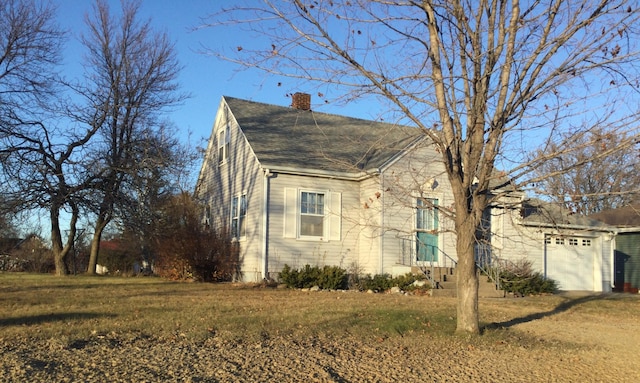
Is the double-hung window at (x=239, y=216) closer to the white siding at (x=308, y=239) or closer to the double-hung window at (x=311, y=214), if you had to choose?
the white siding at (x=308, y=239)

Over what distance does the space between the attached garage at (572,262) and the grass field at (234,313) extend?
268 inches

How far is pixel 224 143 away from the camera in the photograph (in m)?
22.7

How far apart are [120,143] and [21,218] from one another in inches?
218

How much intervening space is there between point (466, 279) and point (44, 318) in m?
6.41

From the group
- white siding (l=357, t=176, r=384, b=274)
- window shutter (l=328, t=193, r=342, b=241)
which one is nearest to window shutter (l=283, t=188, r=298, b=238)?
window shutter (l=328, t=193, r=342, b=241)

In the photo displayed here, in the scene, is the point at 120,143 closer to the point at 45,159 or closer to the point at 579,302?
the point at 45,159

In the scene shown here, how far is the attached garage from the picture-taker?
72.1 ft

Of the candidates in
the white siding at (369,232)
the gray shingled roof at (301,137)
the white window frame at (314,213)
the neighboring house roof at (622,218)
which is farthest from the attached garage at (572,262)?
the white window frame at (314,213)

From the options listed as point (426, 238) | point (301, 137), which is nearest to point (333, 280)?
point (426, 238)

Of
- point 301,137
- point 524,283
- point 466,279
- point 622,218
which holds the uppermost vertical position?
point 301,137

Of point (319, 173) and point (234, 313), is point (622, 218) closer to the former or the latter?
point (319, 173)

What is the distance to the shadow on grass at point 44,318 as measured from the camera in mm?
8367

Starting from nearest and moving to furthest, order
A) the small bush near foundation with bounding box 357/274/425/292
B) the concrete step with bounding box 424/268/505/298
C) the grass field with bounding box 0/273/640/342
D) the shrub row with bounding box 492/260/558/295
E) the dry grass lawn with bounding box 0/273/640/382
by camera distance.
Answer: the dry grass lawn with bounding box 0/273/640/382, the grass field with bounding box 0/273/640/342, the concrete step with bounding box 424/268/505/298, the small bush near foundation with bounding box 357/274/425/292, the shrub row with bounding box 492/260/558/295

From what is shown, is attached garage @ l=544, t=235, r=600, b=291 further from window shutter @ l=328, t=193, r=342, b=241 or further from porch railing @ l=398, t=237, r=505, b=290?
window shutter @ l=328, t=193, r=342, b=241
